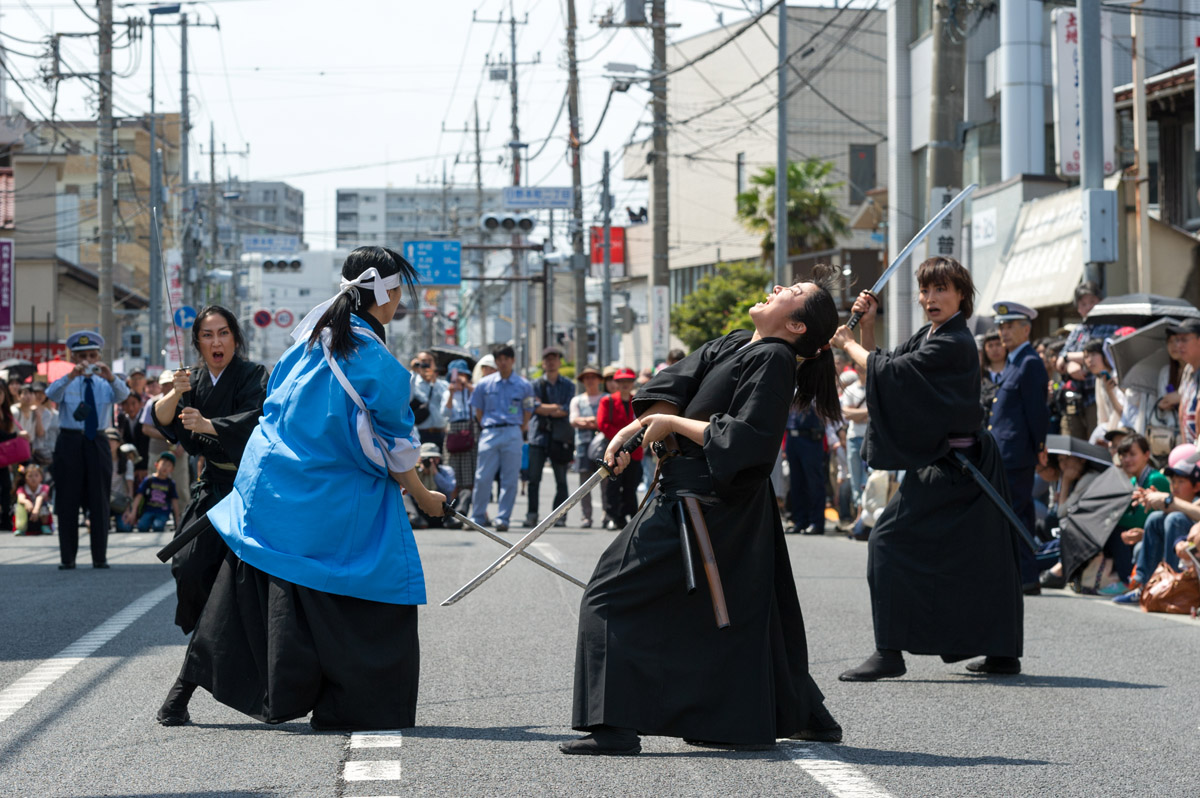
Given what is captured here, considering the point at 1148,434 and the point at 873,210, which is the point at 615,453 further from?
the point at 873,210

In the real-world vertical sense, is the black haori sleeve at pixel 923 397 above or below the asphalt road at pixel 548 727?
above

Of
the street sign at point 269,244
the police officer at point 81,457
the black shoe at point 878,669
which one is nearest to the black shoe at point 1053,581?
the black shoe at point 878,669

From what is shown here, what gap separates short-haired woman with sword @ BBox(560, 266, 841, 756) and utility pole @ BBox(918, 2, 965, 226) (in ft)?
37.9

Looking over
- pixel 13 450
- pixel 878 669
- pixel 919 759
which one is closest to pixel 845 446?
pixel 13 450

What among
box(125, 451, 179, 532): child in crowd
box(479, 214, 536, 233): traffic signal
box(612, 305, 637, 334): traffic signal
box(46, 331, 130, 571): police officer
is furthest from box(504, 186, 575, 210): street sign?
box(46, 331, 130, 571): police officer

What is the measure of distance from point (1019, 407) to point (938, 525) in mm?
3255

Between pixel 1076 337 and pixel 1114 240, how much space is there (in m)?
1.94

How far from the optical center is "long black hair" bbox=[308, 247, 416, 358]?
17.6 ft

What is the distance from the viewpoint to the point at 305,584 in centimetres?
524

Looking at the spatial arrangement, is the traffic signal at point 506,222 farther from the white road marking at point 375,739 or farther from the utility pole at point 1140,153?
the white road marking at point 375,739

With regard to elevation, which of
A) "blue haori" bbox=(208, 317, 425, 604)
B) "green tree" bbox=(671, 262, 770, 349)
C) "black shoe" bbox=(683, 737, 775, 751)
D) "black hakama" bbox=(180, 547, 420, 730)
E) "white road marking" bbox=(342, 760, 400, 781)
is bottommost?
"white road marking" bbox=(342, 760, 400, 781)

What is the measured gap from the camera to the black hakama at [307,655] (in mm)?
5223

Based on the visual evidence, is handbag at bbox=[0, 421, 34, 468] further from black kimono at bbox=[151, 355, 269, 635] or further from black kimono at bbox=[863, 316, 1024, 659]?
black kimono at bbox=[863, 316, 1024, 659]

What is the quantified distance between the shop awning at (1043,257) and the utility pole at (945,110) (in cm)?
437
